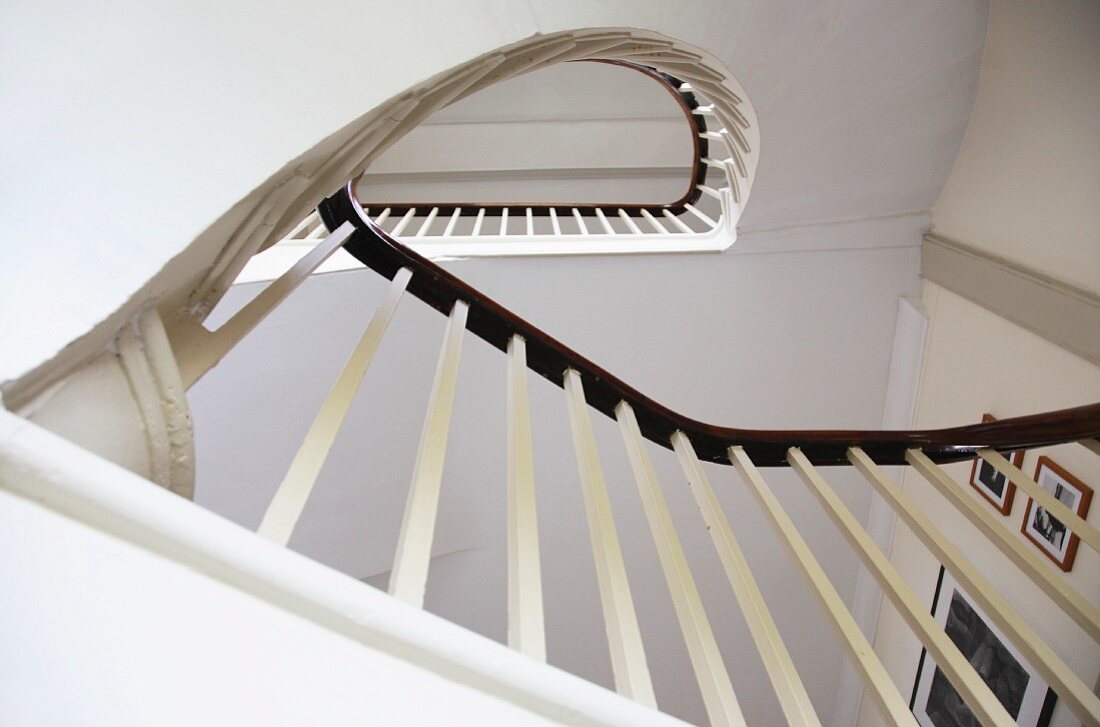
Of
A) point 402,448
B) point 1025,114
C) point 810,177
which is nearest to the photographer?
point 1025,114

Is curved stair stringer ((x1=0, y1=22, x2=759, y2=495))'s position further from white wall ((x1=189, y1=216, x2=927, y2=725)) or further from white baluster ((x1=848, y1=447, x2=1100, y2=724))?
white wall ((x1=189, y1=216, x2=927, y2=725))

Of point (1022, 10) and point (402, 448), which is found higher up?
point (1022, 10)

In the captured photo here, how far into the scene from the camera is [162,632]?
1.56 ft

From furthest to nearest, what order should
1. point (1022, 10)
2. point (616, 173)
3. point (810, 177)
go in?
point (616, 173), point (810, 177), point (1022, 10)

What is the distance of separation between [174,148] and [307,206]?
0.54 meters

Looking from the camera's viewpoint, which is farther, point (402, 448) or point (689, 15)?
point (402, 448)

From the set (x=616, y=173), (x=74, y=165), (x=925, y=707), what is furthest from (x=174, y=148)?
(x=616, y=173)

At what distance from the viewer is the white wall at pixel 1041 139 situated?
213cm

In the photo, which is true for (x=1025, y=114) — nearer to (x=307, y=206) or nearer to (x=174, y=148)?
(x=307, y=206)

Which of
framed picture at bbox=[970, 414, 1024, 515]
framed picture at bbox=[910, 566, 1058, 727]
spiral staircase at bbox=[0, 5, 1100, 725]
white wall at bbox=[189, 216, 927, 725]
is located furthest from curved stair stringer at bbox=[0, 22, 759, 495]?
framed picture at bbox=[910, 566, 1058, 727]

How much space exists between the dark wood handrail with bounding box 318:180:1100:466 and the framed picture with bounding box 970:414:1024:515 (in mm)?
1201

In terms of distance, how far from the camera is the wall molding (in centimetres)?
228

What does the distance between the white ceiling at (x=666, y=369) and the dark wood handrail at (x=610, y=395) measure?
49.2 inches

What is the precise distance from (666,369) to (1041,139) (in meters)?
1.91
